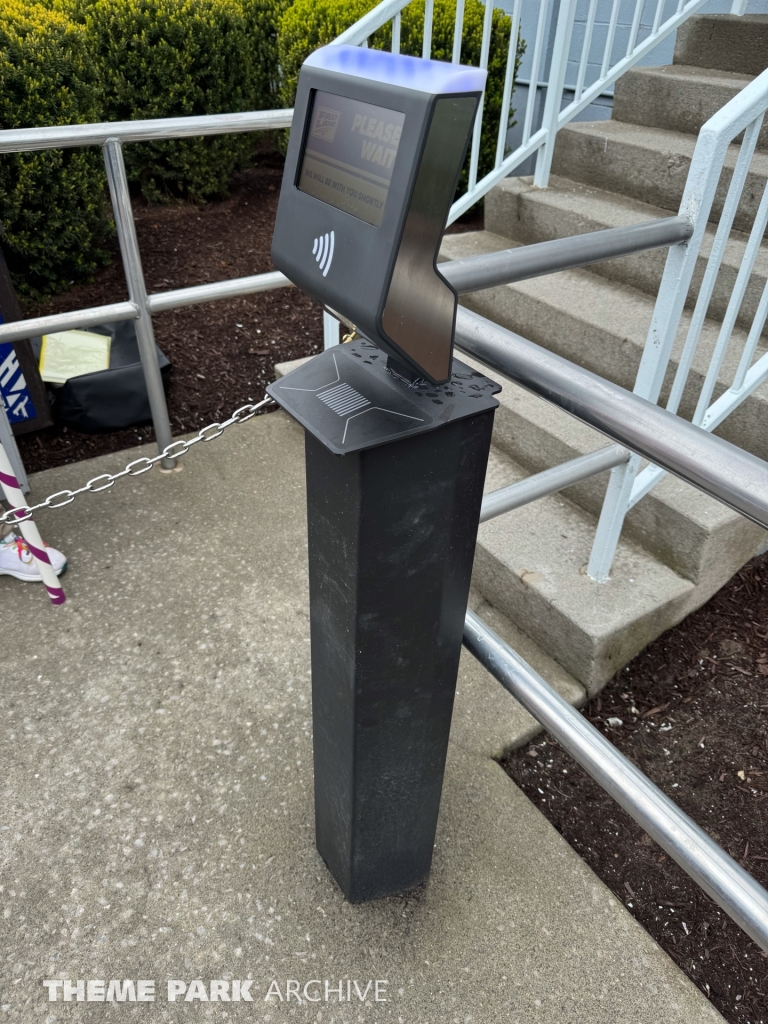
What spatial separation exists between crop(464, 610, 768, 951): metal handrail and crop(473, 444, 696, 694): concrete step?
3.31ft

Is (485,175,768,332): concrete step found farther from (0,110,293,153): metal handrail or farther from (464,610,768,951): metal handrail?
(464,610,768,951): metal handrail

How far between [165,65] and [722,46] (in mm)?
3302

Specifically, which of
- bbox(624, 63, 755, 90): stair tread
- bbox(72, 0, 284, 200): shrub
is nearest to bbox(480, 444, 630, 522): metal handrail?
bbox(624, 63, 755, 90): stair tread

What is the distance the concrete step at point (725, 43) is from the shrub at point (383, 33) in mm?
1490

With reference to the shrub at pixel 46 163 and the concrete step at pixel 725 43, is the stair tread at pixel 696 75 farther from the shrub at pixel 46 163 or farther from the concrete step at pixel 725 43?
the shrub at pixel 46 163

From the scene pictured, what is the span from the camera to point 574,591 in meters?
2.34

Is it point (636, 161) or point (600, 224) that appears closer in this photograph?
point (600, 224)

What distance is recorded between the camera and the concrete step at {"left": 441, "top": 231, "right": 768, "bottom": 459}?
8.07 feet

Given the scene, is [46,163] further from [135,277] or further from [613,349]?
[613,349]

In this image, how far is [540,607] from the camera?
2357mm

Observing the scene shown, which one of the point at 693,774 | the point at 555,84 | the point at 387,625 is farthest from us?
the point at 555,84

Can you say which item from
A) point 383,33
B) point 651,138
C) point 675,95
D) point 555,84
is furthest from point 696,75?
point 383,33

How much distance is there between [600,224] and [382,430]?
2595mm

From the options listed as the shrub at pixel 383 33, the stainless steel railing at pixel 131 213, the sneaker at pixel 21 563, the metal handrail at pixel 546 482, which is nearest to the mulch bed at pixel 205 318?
the stainless steel railing at pixel 131 213
